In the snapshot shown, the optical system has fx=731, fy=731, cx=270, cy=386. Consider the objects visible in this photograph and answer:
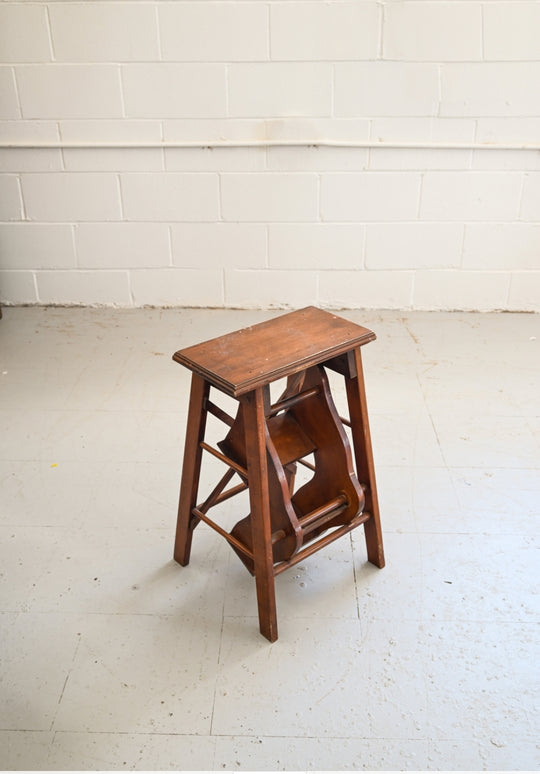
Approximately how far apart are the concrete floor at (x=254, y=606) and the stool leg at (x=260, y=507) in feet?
0.30

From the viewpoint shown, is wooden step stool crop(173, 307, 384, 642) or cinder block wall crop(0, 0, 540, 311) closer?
wooden step stool crop(173, 307, 384, 642)

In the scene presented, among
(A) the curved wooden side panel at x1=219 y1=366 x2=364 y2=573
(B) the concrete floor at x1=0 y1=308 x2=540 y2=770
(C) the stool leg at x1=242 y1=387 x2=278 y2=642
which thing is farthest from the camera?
(A) the curved wooden side panel at x1=219 y1=366 x2=364 y2=573

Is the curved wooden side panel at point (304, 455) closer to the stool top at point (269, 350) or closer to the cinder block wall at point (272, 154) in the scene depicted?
the stool top at point (269, 350)

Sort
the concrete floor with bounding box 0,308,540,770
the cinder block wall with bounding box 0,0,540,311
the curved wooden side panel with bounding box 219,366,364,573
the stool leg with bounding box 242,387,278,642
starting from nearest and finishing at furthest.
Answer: the concrete floor with bounding box 0,308,540,770, the stool leg with bounding box 242,387,278,642, the curved wooden side panel with bounding box 219,366,364,573, the cinder block wall with bounding box 0,0,540,311

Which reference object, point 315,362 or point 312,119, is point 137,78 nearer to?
point 312,119

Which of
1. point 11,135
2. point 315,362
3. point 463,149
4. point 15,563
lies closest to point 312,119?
point 463,149

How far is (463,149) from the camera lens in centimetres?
349

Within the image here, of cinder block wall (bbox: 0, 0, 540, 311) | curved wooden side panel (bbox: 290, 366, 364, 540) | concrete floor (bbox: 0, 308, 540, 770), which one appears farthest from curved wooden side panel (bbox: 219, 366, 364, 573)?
cinder block wall (bbox: 0, 0, 540, 311)

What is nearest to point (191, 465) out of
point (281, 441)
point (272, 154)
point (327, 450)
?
point (281, 441)

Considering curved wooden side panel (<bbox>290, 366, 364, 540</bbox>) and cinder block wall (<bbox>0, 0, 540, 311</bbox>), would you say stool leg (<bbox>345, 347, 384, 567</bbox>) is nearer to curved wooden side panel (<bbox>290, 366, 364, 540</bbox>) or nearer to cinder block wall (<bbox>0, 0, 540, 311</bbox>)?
curved wooden side panel (<bbox>290, 366, 364, 540</bbox>)

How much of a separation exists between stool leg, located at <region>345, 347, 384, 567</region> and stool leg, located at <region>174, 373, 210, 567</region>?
1.29ft

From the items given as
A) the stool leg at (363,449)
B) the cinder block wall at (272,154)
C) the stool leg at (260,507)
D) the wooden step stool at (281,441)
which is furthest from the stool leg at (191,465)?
the cinder block wall at (272,154)

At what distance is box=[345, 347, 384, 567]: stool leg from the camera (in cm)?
194

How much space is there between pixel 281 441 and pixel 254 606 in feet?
1.49
